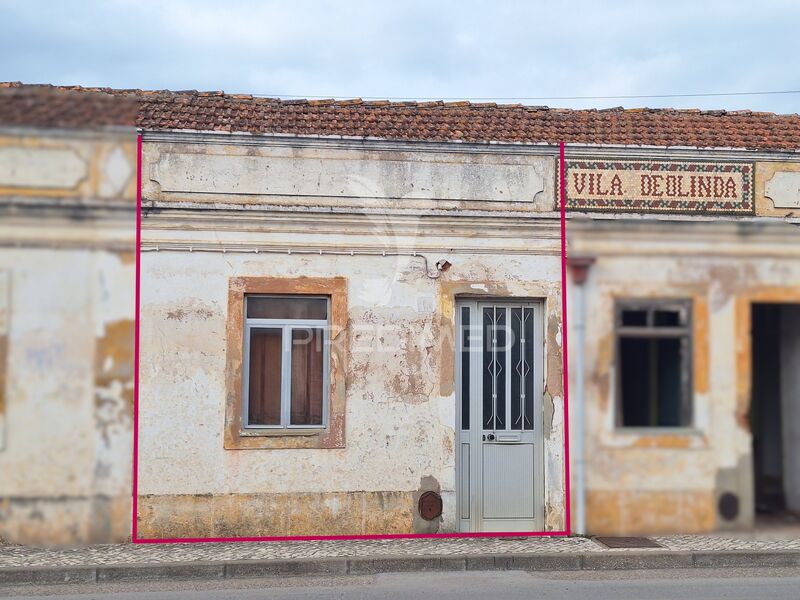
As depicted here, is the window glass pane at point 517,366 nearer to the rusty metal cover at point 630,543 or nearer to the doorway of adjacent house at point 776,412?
the rusty metal cover at point 630,543

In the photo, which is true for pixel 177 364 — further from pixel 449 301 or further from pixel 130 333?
pixel 449 301

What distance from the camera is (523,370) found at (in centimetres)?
982

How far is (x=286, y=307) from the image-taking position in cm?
966

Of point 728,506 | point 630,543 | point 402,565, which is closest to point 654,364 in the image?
point 728,506

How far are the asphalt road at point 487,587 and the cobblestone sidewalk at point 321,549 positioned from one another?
0.32 m

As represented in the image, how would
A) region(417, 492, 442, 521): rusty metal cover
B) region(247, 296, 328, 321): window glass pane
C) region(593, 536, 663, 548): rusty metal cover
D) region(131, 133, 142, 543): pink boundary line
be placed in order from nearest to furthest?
region(593, 536, 663, 548): rusty metal cover → region(131, 133, 142, 543): pink boundary line → region(417, 492, 442, 521): rusty metal cover → region(247, 296, 328, 321): window glass pane

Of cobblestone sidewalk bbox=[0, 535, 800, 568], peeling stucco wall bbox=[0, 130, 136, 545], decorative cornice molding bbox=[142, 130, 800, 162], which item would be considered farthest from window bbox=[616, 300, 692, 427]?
peeling stucco wall bbox=[0, 130, 136, 545]

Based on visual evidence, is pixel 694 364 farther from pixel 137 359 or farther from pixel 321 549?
pixel 137 359

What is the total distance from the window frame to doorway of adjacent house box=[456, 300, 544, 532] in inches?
140

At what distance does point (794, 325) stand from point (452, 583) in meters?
3.24

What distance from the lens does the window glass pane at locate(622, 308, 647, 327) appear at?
616 centimetres

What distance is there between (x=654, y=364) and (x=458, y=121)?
194 inches

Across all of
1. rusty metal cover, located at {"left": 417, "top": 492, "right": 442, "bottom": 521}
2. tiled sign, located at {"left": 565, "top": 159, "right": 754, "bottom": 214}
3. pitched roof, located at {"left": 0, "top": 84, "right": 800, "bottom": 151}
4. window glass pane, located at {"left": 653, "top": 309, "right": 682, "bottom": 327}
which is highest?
pitched roof, located at {"left": 0, "top": 84, "right": 800, "bottom": 151}

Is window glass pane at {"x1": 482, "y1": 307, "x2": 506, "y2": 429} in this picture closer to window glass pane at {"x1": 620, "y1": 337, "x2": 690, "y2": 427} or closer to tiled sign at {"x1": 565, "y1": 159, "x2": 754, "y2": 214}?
tiled sign at {"x1": 565, "y1": 159, "x2": 754, "y2": 214}
